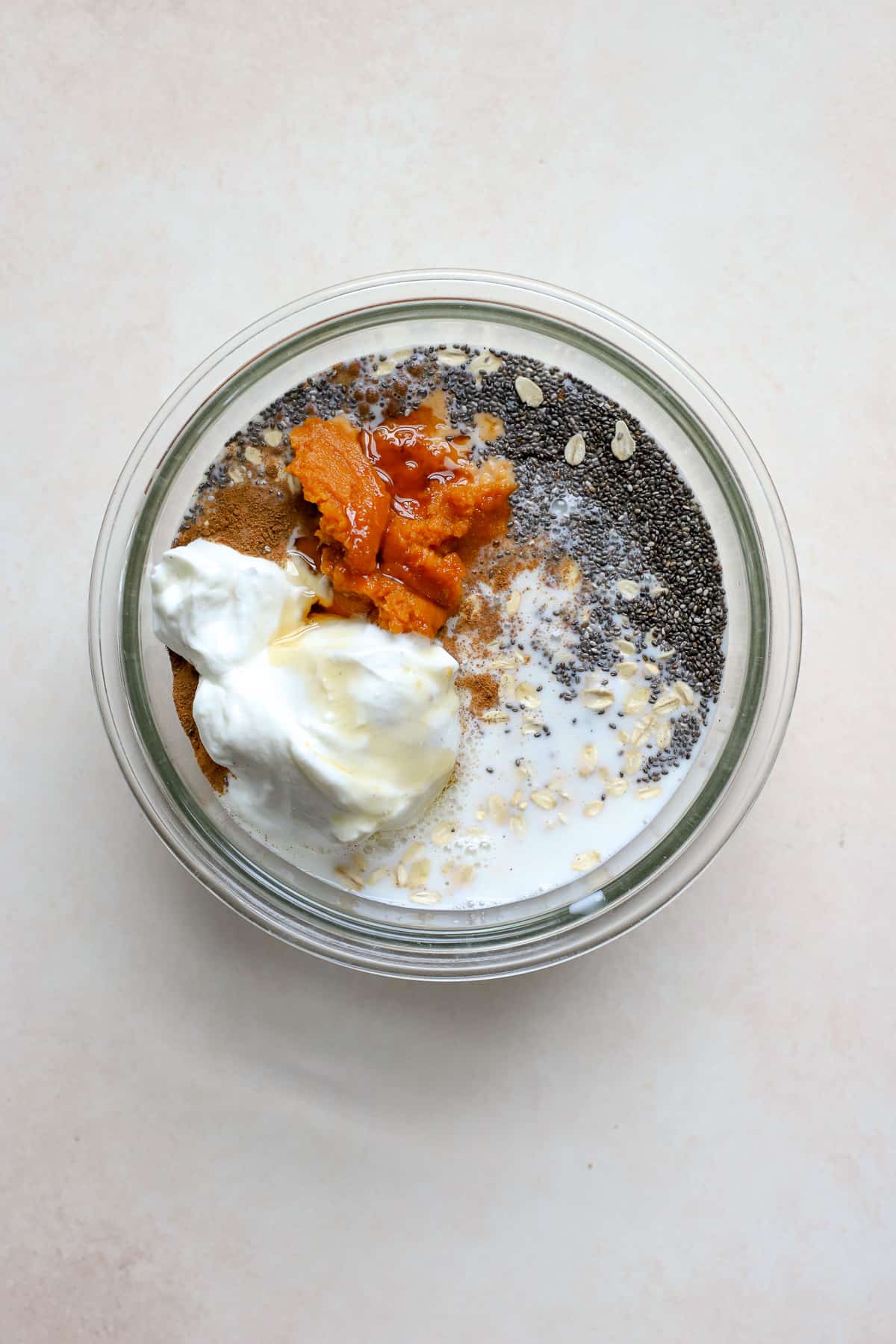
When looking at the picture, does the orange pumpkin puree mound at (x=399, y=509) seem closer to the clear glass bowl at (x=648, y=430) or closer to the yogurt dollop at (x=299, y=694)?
the yogurt dollop at (x=299, y=694)

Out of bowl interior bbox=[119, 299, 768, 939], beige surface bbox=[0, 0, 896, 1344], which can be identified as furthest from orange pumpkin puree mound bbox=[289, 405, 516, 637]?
beige surface bbox=[0, 0, 896, 1344]

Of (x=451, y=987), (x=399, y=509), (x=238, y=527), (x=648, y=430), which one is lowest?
(x=451, y=987)

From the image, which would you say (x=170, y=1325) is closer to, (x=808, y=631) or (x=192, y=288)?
(x=808, y=631)

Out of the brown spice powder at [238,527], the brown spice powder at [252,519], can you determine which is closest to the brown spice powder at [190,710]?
the brown spice powder at [238,527]

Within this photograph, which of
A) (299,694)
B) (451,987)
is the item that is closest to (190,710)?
(299,694)

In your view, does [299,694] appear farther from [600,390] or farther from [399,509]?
[600,390]

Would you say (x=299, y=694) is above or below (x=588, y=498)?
below

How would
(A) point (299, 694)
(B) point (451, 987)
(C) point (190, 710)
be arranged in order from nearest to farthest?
1. (A) point (299, 694)
2. (C) point (190, 710)
3. (B) point (451, 987)

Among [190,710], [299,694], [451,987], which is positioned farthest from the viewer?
[451,987]
